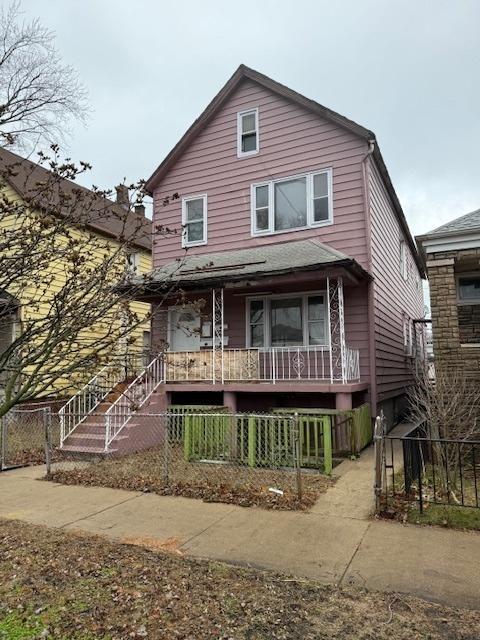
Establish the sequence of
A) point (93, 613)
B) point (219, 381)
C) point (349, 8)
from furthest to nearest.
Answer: point (219, 381) < point (349, 8) < point (93, 613)

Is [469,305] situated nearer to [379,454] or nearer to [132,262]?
[379,454]

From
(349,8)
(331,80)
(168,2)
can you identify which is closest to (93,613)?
(168,2)

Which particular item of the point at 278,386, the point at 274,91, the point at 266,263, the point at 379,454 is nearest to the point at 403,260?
the point at 274,91

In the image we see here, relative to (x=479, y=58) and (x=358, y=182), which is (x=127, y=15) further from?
(x=479, y=58)

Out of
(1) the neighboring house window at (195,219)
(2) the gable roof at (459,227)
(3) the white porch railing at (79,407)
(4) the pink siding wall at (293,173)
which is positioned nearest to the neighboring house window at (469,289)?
(2) the gable roof at (459,227)

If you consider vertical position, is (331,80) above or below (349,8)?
above

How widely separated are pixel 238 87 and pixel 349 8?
5.52 metres

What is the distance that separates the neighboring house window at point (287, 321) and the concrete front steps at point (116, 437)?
358cm

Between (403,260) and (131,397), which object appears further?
(403,260)

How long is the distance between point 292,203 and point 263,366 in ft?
16.1

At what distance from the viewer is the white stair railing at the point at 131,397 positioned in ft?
34.4

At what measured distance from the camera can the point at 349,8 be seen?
1025cm

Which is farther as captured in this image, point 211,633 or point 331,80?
point 331,80

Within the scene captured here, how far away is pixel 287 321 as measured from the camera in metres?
13.7
